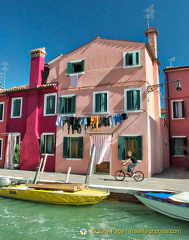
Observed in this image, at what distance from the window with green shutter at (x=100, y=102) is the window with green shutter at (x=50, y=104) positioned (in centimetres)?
339

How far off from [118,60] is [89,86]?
2.70 m

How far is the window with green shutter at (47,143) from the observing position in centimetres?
1702

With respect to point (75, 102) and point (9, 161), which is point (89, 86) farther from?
point (9, 161)

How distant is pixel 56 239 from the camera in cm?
667

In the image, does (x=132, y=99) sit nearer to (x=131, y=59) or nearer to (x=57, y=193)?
(x=131, y=59)

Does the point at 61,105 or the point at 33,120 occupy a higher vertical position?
the point at 61,105

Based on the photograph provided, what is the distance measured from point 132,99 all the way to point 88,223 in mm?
9077

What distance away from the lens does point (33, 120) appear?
1755cm

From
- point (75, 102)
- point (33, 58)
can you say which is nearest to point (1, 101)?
point (33, 58)

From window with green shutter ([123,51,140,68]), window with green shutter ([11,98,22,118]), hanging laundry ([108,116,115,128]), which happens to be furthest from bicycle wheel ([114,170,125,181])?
window with green shutter ([11,98,22,118])

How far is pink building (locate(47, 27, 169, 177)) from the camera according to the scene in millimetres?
14711

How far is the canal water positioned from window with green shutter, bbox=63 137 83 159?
6224 mm

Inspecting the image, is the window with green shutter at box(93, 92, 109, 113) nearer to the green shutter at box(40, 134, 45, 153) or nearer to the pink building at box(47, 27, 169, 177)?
the pink building at box(47, 27, 169, 177)

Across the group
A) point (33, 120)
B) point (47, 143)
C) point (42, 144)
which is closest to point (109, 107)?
point (47, 143)
